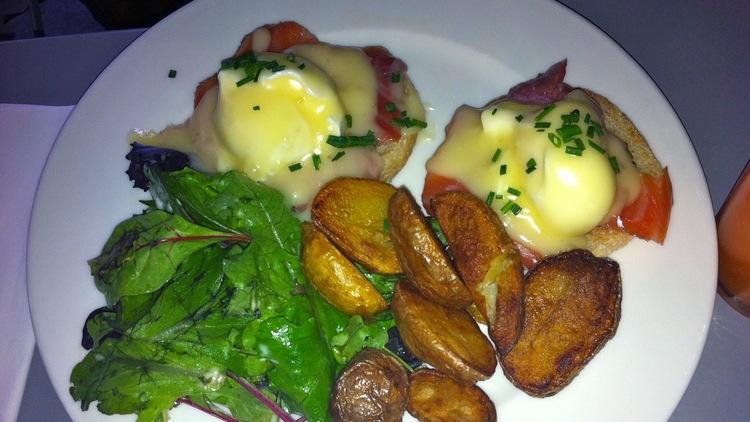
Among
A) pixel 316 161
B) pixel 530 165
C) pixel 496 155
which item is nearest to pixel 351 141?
pixel 316 161

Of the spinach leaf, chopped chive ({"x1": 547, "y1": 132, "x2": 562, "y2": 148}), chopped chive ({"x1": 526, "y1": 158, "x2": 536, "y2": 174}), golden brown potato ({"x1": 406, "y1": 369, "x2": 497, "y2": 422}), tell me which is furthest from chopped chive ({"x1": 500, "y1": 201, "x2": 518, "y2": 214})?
the spinach leaf

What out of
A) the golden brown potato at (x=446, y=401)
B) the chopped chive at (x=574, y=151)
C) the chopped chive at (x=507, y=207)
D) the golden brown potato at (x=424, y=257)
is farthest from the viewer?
the chopped chive at (x=507, y=207)

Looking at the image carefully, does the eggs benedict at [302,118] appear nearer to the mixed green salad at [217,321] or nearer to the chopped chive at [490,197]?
the mixed green salad at [217,321]

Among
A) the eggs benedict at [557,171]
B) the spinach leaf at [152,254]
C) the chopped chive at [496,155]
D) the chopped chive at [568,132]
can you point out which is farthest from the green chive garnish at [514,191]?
the spinach leaf at [152,254]

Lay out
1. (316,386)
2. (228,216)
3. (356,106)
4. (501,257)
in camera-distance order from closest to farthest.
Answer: (501,257)
(316,386)
(228,216)
(356,106)

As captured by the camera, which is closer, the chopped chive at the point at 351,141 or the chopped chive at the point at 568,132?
the chopped chive at the point at 568,132

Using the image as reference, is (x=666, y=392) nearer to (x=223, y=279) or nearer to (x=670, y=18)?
(x=223, y=279)

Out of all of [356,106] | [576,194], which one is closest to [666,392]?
[576,194]
